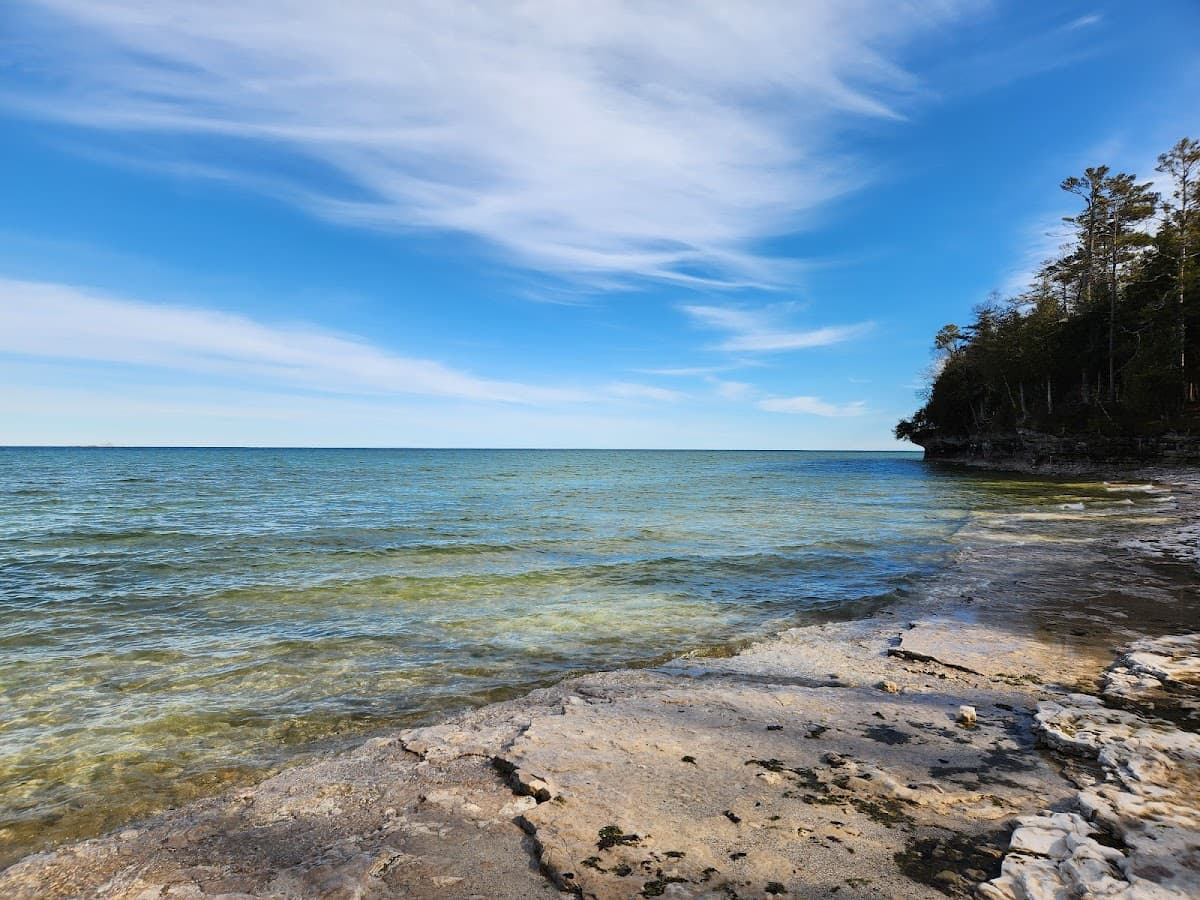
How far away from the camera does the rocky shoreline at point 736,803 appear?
2.92 meters

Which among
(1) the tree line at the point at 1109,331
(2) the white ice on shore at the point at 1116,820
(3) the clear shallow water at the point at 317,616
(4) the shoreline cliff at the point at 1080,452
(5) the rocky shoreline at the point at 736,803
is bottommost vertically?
(3) the clear shallow water at the point at 317,616

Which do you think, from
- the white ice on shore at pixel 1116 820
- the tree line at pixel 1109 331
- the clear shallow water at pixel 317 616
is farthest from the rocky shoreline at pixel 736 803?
the tree line at pixel 1109 331

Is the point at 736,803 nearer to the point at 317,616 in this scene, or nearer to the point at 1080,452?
the point at 317,616

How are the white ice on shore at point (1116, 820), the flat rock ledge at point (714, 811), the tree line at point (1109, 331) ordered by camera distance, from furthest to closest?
the tree line at point (1109, 331), the flat rock ledge at point (714, 811), the white ice on shore at point (1116, 820)

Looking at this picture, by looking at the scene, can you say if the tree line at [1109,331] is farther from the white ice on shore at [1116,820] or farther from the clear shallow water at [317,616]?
the white ice on shore at [1116,820]

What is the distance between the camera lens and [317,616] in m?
9.92

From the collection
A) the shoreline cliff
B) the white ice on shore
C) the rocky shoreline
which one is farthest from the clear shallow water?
the shoreline cliff

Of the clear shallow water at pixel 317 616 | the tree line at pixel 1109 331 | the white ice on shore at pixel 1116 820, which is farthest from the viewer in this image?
the tree line at pixel 1109 331

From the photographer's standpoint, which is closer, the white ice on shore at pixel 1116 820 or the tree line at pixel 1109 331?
the white ice on shore at pixel 1116 820

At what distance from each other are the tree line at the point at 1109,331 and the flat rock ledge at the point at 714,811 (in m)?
45.3

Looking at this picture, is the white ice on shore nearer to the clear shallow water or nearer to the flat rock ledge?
the flat rock ledge

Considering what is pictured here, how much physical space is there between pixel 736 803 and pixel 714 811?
0.17m

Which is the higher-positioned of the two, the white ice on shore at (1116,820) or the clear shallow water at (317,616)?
the white ice on shore at (1116,820)

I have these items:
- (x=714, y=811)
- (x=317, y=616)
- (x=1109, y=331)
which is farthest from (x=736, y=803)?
(x=1109, y=331)
